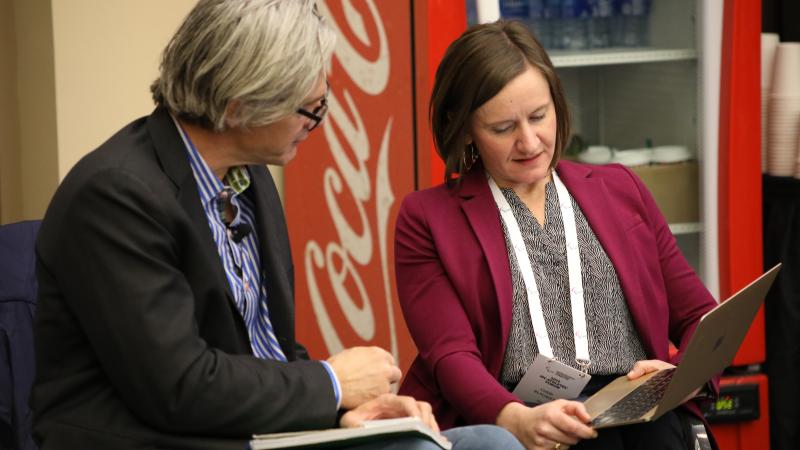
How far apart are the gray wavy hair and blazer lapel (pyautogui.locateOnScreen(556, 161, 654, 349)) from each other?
0.72 metres

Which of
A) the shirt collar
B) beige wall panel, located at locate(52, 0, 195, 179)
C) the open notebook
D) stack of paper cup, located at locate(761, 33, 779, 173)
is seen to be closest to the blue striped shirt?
the shirt collar

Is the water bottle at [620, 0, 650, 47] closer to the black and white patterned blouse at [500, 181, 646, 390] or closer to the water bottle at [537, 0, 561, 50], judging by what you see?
the water bottle at [537, 0, 561, 50]

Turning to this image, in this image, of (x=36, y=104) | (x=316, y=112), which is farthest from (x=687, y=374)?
(x=36, y=104)

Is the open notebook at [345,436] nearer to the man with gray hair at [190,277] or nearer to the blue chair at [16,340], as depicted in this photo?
the man with gray hair at [190,277]

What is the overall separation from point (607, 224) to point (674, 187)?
1.13 m

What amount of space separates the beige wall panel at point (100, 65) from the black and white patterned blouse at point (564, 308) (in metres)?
1.16

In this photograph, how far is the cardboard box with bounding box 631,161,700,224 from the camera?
10.8ft

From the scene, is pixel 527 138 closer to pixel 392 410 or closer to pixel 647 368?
pixel 647 368

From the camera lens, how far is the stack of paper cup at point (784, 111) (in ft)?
10.4

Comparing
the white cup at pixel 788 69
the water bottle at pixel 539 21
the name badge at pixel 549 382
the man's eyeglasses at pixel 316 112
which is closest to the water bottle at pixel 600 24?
the water bottle at pixel 539 21

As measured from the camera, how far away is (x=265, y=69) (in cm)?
170

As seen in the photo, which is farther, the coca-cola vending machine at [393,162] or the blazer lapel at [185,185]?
the coca-cola vending machine at [393,162]

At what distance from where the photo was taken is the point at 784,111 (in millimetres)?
3180

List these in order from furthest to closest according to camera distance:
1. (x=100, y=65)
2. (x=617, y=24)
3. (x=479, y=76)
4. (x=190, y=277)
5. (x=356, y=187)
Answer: (x=617, y=24) → (x=356, y=187) → (x=100, y=65) → (x=479, y=76) → (x=190, y=277)
